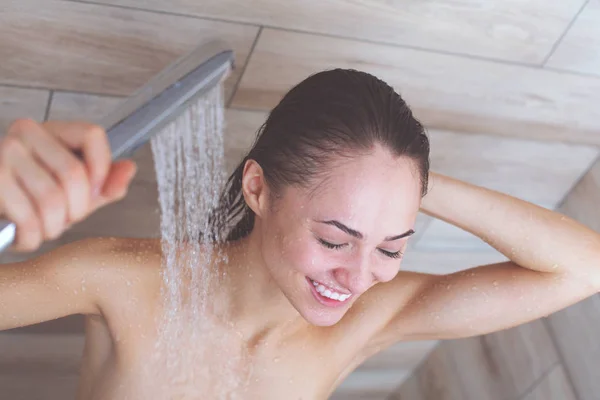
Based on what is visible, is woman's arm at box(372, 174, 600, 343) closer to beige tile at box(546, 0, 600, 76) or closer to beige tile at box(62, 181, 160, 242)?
beige tile at box(546, 0, 600, 76)

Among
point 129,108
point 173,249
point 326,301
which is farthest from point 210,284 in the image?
point 129,108

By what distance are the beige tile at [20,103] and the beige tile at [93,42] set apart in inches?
0.9

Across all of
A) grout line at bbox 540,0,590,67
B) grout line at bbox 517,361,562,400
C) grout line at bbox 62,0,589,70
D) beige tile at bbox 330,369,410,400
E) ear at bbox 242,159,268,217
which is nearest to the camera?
ear at bbox 242,159,268,217

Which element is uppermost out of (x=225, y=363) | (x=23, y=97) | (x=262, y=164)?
(x=23, y=97)

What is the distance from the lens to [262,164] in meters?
1.24

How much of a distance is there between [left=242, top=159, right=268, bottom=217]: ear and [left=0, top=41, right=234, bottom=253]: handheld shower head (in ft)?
1.08

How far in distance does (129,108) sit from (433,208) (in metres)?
0.76

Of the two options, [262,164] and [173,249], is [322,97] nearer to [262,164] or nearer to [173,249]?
[262,164]

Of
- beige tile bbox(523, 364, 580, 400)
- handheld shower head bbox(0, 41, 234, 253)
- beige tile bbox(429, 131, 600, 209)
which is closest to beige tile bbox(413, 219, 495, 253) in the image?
beige tile bbox(429, 131, 600, 209)

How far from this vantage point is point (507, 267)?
1468 millimetres

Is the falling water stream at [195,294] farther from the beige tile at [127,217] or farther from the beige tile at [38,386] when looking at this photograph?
the beige tile at [38,386]

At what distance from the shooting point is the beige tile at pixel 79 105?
4.83 ft

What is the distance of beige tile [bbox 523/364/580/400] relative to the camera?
2152mm

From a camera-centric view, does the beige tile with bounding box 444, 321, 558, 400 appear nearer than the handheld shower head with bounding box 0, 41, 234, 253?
No
